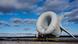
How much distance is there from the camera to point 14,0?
10.6 ft

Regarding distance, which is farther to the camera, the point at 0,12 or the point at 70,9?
the point at 0,12

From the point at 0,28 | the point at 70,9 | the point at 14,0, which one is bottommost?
the point at 0,28

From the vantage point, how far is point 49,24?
10.1 ft

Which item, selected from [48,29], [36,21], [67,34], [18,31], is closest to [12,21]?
[18,31]

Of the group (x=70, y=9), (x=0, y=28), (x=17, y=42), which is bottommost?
(x=17, y=42)

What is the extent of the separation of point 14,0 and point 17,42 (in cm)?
70

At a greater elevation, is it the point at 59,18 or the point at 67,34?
the point at 59,18

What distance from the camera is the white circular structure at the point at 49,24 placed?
117 inches

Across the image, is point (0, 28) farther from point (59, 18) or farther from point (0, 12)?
point (59, 18)

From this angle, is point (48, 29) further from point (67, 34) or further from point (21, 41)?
point (21, 41)

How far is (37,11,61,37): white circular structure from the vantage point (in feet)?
9.71

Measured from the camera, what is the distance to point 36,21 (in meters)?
3.09

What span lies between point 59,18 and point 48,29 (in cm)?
24

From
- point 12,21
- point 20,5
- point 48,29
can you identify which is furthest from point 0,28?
point 48,29
